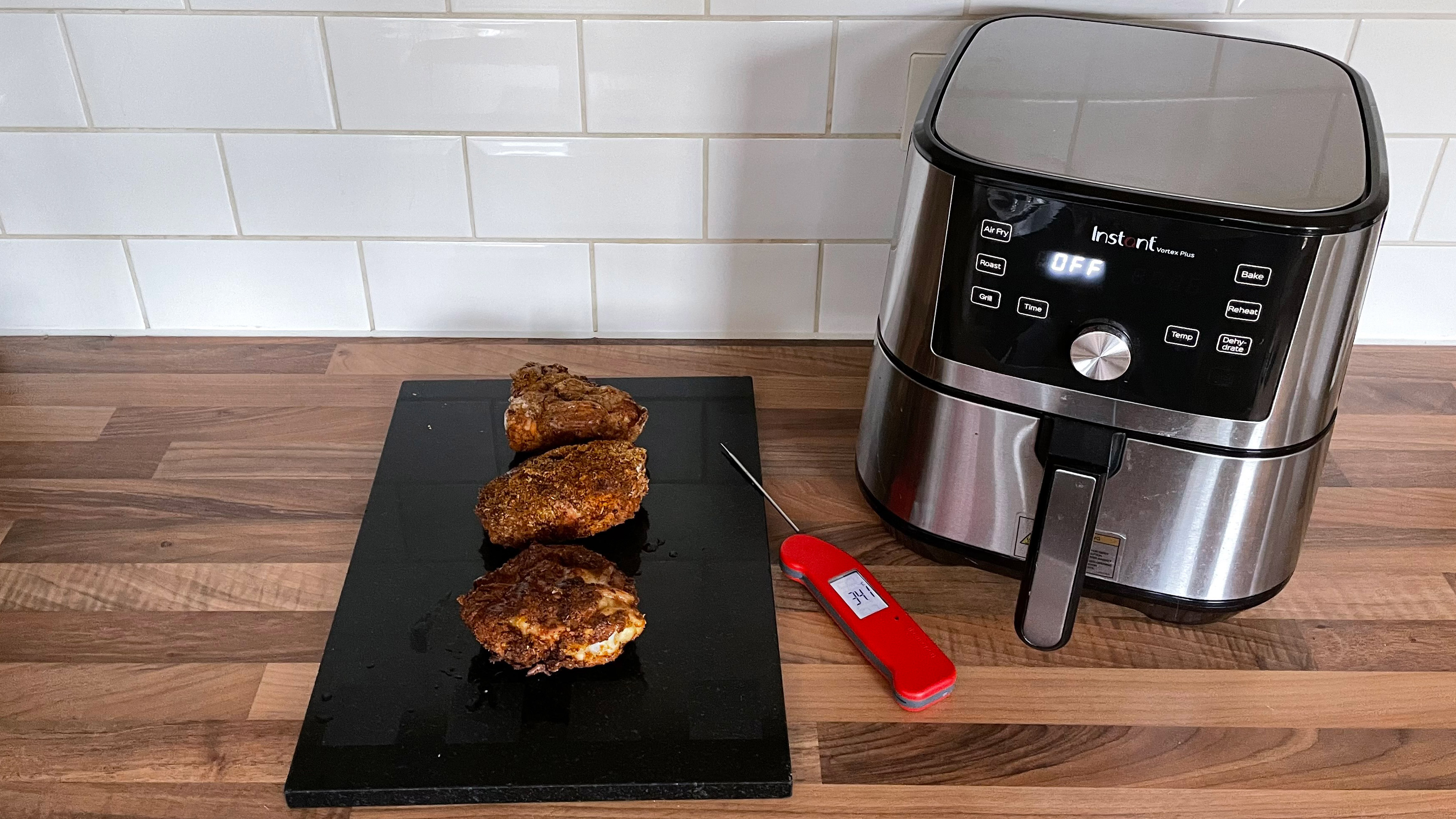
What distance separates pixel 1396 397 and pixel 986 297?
59cm

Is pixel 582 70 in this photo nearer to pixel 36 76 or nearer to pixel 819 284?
pixel 819 284

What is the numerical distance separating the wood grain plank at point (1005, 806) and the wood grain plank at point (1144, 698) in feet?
0.17

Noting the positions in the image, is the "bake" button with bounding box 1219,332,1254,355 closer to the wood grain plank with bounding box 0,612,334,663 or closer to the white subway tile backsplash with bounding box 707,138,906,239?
the white subway tile backsplash with bounding box 707,138,906,239

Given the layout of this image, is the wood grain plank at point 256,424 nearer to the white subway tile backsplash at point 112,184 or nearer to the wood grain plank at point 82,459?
the wood grain plank at point 82,459

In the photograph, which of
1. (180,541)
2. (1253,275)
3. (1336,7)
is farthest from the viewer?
(1336,7)

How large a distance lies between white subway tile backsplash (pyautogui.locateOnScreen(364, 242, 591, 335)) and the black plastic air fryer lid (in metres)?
0.45

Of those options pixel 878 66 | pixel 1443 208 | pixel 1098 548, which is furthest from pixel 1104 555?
pixel 1443 208

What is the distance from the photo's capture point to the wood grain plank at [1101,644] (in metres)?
0.74

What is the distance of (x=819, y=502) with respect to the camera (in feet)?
2.91

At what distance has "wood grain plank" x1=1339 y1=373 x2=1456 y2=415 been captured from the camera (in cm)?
101

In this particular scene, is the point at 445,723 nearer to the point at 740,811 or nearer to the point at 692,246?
the point at 740,811

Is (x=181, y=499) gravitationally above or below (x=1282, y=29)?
below

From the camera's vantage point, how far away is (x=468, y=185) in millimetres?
1026

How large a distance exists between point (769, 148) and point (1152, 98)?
37 cm
